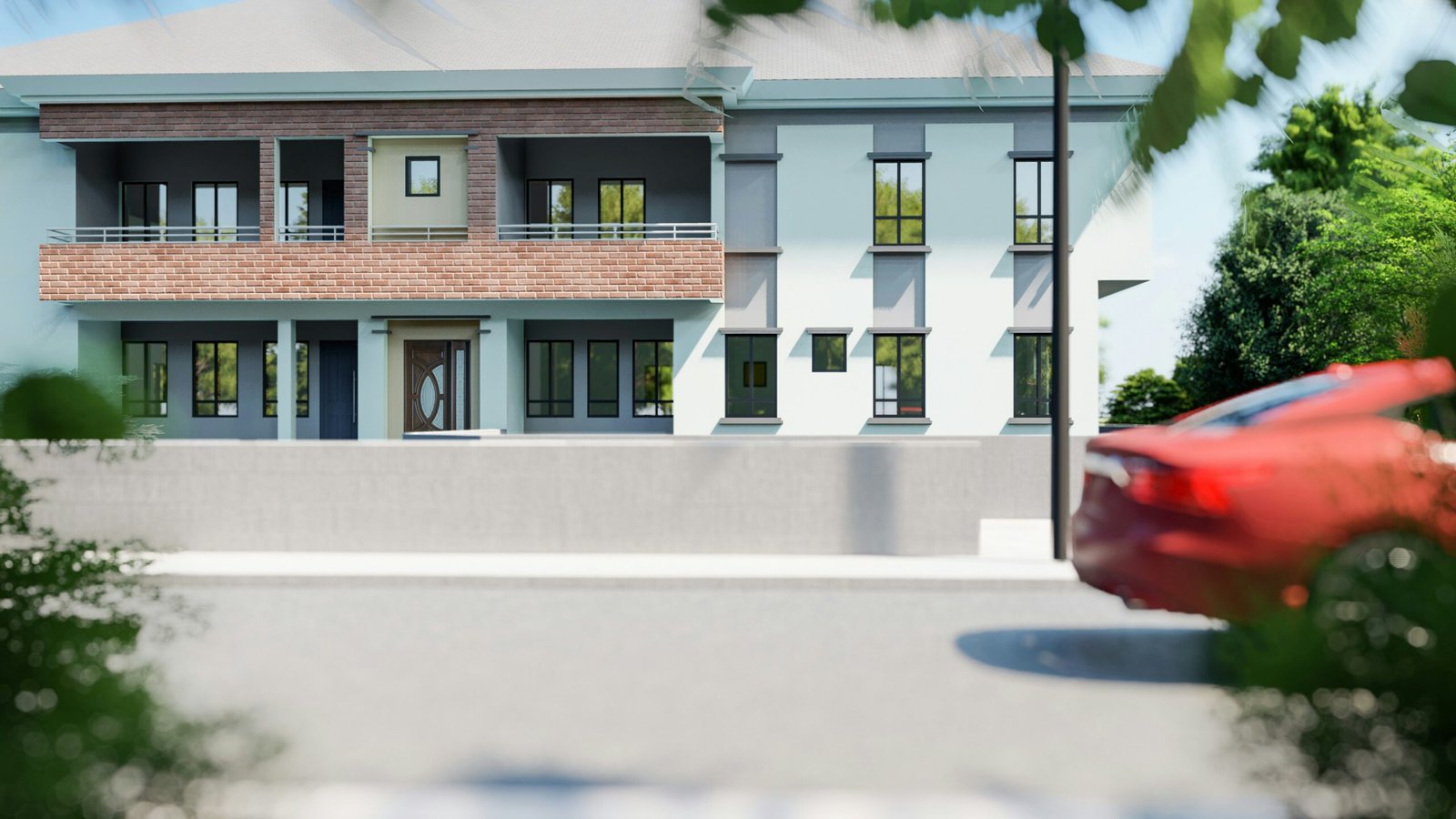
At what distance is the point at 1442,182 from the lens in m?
1.62

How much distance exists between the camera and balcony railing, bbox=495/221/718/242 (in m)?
23.6

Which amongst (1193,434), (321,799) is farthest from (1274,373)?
(321,799)

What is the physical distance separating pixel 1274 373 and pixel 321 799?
30346mm

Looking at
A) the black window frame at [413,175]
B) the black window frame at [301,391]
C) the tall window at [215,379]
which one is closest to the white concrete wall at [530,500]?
the black window frame at [413,175]

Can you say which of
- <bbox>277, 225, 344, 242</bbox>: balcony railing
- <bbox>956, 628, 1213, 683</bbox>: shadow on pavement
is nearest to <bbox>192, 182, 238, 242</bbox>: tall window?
<bbox>277, 225, 344, 242</bbox>: balcony railing

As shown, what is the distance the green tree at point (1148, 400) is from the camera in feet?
114

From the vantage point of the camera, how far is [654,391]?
25.2m

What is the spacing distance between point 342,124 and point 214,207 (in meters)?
5.59

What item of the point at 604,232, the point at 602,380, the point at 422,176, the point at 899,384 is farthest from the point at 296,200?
the point at 899,384

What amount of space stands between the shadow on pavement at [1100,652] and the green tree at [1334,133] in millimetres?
5740

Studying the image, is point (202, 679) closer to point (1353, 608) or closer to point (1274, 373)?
point (1353, 608)

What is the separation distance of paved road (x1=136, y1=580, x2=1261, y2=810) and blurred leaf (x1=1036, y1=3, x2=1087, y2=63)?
196 centimetres

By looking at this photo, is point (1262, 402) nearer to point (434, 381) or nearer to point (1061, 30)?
point (1061, 30)

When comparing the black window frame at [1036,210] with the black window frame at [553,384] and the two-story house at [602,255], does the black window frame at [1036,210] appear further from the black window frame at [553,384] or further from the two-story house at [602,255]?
the black window frame at [553,384]
